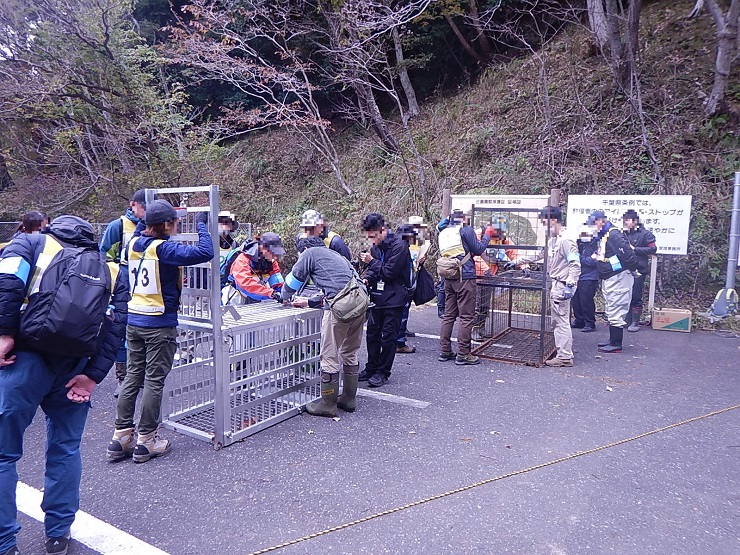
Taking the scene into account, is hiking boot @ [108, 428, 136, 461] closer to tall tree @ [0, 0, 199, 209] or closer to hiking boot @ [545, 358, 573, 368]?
hiking boot @ [545, 358, 573, 368]

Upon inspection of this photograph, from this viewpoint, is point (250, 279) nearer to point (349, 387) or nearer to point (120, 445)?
point (349, 387)

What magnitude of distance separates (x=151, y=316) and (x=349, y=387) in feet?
6.44

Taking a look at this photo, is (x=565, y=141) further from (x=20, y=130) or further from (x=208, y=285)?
(x=20, y=130)

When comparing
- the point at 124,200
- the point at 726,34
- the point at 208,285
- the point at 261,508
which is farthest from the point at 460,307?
the point at 124,200

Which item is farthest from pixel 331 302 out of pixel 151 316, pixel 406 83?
pixel 406 83

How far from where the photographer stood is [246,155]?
19391 mm

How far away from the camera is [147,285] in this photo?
3807mm

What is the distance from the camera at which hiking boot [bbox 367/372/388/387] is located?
5.77 meters

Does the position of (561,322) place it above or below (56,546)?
above

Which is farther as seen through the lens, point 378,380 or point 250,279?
point 378,380

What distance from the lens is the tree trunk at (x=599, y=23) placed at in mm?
13276

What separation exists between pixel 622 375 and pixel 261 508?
15.1 feet

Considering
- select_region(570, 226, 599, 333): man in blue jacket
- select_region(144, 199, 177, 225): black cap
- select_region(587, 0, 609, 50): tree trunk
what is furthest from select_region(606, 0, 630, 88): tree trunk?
select_region(144, 199, 177, 225): black cap

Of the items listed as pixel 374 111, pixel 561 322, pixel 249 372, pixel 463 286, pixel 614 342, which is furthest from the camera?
pixel 374 111
